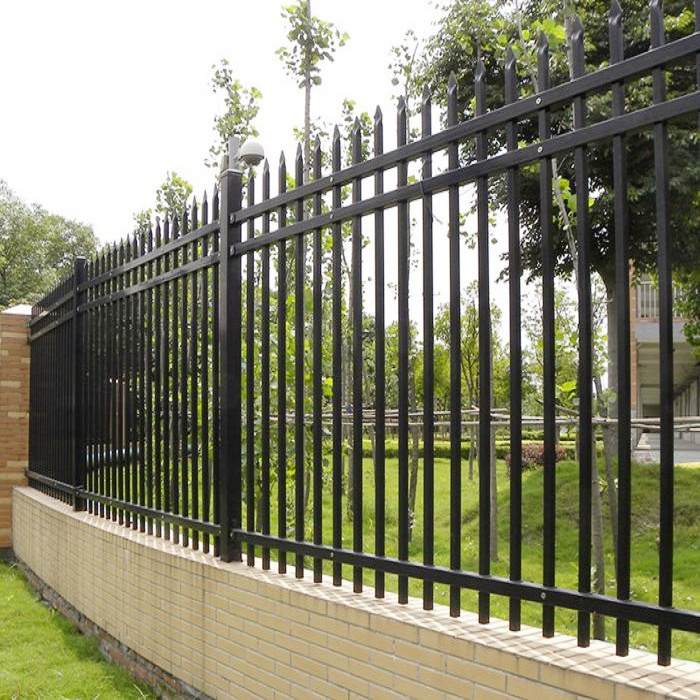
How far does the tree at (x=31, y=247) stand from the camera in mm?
43875

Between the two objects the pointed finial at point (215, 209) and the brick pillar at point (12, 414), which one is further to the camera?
the brick pillar at point (12, 414)

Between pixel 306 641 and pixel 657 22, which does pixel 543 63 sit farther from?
pixel 306 641

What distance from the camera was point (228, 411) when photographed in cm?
427

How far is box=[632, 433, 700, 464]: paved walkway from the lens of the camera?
14484 mm

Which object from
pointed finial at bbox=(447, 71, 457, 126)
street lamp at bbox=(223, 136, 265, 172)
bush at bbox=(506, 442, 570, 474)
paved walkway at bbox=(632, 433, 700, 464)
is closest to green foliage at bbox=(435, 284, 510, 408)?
bush at bbox=(506, 442, 570, 474)

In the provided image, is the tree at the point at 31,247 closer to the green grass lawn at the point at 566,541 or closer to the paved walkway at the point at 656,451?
the paved walkway at the point at 656,451

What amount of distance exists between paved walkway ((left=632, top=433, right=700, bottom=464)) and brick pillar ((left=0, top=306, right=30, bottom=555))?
21.8 ft

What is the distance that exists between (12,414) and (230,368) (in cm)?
564

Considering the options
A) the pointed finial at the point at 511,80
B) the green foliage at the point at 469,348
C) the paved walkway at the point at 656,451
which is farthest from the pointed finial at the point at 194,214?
the green foliage at the point at 469,348

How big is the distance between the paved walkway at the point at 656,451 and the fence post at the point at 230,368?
5.42 meters

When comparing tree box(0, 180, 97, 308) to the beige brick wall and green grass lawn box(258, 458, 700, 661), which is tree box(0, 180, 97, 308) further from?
the beige brick wall

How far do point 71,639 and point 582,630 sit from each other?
4.47 metres

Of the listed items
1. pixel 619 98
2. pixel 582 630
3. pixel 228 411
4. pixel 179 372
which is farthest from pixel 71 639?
pixel 619 98

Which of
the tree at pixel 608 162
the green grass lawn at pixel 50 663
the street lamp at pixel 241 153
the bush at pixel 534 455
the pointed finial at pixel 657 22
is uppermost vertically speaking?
the tree at pixel 608 162
